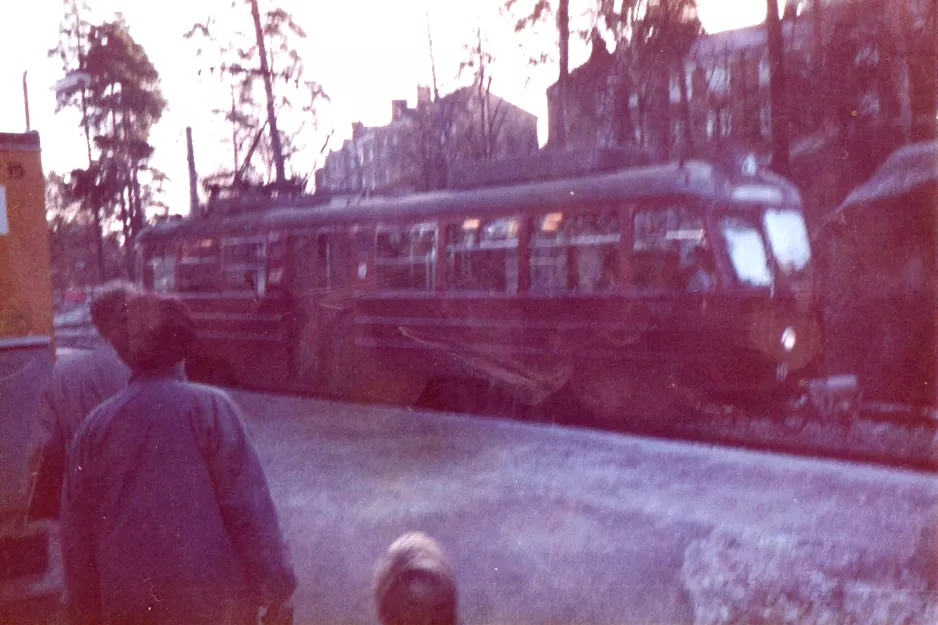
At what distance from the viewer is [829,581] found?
504 cm

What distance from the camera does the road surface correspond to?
4992 millimetres

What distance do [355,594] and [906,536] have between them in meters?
Answer: 3.36

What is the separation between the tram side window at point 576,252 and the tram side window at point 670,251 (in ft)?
0.91

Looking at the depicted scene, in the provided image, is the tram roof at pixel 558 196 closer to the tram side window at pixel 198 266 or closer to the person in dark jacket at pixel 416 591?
the tram side window at pixel 198 266

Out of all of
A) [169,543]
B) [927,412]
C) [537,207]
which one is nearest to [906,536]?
[169,543]

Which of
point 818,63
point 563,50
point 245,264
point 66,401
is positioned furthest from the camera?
point 563,50

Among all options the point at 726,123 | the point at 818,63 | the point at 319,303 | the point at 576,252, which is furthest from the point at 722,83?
the point at 576,252

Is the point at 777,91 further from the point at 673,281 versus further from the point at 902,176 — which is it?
the point at 673,281

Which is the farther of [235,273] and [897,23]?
[897,23]

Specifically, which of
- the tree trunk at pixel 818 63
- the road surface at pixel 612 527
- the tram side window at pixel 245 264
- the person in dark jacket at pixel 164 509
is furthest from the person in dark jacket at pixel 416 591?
the tree trunk at pixel 818 63

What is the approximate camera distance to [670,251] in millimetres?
10344

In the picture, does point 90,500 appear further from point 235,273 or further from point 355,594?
point 235,273

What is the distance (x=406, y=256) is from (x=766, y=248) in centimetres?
474

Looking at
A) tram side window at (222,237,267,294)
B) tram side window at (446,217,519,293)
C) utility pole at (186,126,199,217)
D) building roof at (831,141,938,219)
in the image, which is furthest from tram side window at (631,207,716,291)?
utility pole at (186,126,199,217)
